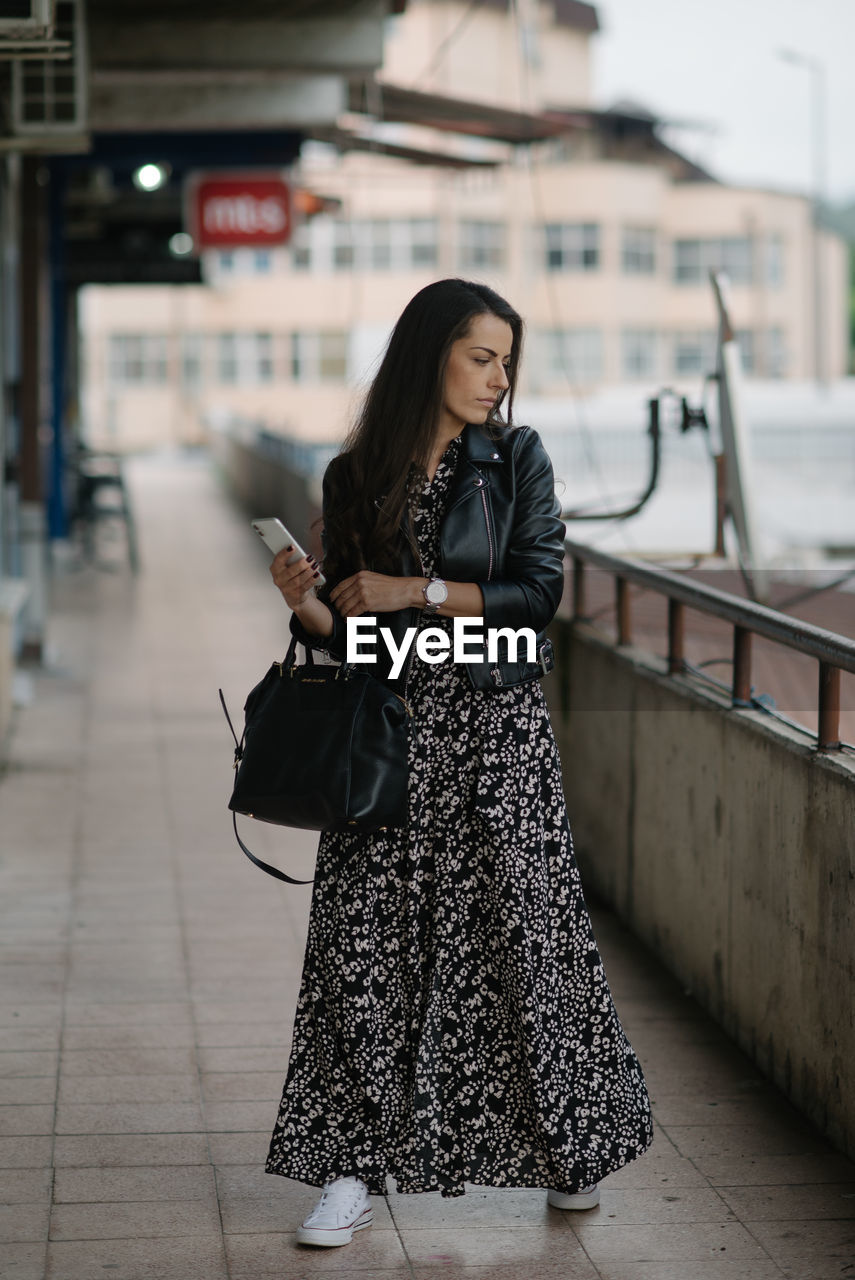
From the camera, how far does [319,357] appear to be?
56.7 m

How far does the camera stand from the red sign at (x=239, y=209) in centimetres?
1450

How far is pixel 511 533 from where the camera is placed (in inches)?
137

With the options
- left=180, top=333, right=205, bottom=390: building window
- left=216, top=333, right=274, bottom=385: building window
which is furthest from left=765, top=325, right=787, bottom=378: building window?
left=180, top=333, right=205, bottom=390: building window

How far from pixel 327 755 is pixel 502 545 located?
0.53 m

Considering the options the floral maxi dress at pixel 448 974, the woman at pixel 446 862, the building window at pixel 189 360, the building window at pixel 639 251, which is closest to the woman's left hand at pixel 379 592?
the woman at pixel 446 862

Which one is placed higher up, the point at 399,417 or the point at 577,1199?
the point at 399,417

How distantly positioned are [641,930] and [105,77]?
22.9 ft

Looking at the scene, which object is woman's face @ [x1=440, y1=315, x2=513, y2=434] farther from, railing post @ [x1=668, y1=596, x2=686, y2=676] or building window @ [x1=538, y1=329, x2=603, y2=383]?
building window @ [x1=538, y1=329, x2=603, y2=383]

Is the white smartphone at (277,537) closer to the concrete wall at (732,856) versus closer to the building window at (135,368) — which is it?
the concrete wall at (732,856)

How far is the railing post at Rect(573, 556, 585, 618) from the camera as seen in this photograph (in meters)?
7.20

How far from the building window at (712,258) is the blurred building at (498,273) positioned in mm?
66

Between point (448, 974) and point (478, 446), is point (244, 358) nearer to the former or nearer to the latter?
point (478, 446)

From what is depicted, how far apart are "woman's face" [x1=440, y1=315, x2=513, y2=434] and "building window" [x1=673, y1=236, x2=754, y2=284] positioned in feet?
189

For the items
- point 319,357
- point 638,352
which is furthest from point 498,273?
point 638,352
